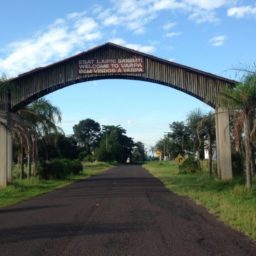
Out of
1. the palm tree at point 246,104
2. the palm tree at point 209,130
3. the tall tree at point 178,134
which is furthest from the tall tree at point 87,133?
the palm tree at point 246,104

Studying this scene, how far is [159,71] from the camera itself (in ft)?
101

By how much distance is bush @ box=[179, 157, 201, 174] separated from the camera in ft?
148

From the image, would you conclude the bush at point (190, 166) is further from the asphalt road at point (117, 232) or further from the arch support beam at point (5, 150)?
the asphalt road at point (117, 232)

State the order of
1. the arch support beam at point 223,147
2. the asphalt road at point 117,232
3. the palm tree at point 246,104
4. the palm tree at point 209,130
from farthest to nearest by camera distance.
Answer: the palm tree at point 209,130, the arch support beam at point 223,147, the palm tree at point 246,104, the asphalt road at point 117,232

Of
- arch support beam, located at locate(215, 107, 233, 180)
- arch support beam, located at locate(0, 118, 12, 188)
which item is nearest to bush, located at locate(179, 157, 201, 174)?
arch support beam, located at locate(215, 107, 233, 180)

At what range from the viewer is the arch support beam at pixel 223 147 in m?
29.6

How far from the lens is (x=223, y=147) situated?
29891 mm

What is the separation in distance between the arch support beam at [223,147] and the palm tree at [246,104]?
25.5ft

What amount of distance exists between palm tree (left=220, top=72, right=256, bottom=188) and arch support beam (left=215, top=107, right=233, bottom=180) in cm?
777

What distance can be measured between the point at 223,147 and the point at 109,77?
789 centimetres

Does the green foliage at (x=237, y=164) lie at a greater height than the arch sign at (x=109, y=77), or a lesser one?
lesser

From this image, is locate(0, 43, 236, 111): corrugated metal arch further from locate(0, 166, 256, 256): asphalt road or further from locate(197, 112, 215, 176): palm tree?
locate(0, 166, 256, 256): asphalt road

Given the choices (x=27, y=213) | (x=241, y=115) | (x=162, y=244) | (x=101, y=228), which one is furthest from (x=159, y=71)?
(x=162, y=244)

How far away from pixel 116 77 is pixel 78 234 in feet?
70.0
